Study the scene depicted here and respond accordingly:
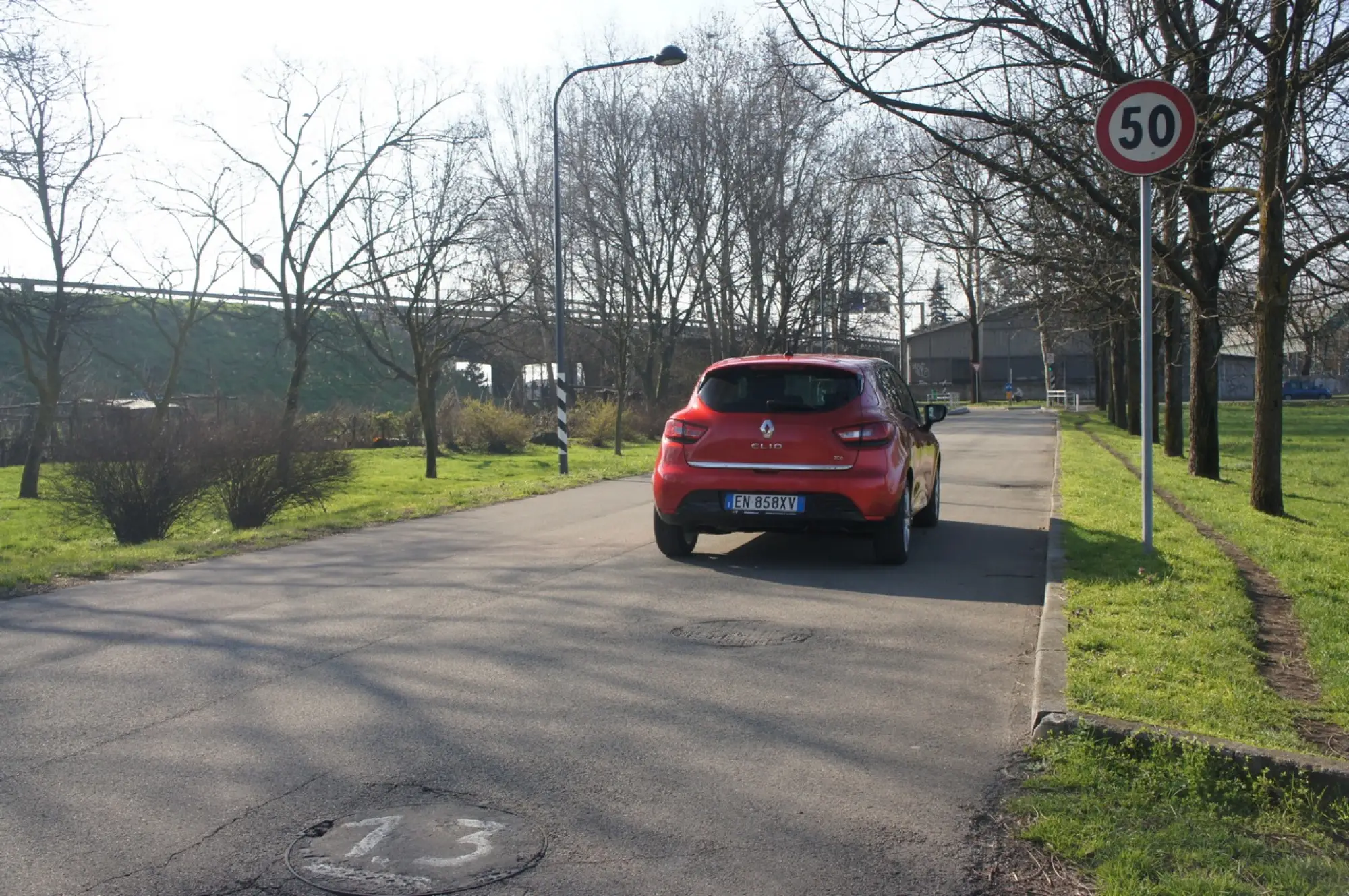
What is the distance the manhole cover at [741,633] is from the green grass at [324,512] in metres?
5.10

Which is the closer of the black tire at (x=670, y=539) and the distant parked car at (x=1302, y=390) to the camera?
the black tire at (x=670, y=539)

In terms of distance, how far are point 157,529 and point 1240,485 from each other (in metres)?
15.2

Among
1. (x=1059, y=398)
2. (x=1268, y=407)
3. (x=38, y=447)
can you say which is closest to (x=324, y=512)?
(x=38, y=447)

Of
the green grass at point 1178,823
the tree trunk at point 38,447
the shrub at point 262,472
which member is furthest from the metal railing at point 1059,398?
the green grass at point 1178,823

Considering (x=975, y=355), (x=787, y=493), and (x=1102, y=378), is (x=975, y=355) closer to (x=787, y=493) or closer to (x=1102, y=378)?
(x=1102, y=378)

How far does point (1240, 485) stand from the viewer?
17.3 m

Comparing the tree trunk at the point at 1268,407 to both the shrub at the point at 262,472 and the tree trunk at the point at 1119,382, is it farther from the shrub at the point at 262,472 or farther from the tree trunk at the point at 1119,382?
the tree trunk at the point at 1119,382

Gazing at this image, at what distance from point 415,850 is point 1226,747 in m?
2.91

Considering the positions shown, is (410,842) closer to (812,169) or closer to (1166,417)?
(1166,417)

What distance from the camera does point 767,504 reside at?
946cm

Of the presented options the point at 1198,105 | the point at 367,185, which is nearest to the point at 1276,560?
the point at 1198,105

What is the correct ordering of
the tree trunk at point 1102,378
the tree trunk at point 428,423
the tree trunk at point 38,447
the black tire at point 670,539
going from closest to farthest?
the black tire at point 670,539 → the tree trunk at point 38,447 → the tree trunk at point 428,423 → the tree trunk at point 1102,378

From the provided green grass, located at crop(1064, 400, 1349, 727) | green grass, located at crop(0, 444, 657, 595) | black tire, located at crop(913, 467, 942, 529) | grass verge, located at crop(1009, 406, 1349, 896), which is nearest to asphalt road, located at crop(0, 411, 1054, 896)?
grass verge, located at crop(1009, 406, 1349, 896)

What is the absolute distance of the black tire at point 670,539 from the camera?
33.2ft
